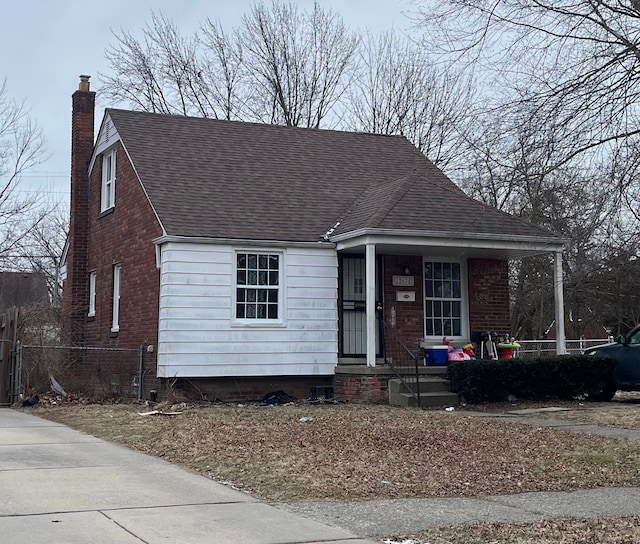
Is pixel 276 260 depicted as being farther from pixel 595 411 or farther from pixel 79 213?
pixel 79 213

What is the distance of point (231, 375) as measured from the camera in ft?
54.3

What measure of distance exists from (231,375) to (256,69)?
23.8m

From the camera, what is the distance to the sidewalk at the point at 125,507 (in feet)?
19.7

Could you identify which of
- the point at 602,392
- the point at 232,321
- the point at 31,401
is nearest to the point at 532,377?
the point at 602,392

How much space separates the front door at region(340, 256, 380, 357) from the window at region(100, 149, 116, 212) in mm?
6430

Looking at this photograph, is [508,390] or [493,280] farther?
[493,280]

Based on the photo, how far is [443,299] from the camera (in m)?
18.3

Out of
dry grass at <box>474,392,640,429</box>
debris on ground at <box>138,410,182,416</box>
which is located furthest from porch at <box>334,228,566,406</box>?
debris on ground at <box>138,410,182,416</box>

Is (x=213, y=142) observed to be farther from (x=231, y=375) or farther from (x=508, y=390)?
(x=508, y=390)

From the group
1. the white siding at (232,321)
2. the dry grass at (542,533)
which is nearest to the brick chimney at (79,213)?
the white siding at (232,321)

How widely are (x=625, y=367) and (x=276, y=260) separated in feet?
24.5

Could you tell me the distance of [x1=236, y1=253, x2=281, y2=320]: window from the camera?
1686 centimetres

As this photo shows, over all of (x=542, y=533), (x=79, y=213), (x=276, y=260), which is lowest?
(x=542, y=533)

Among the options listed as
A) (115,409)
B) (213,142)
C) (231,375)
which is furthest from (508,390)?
(213,142)
